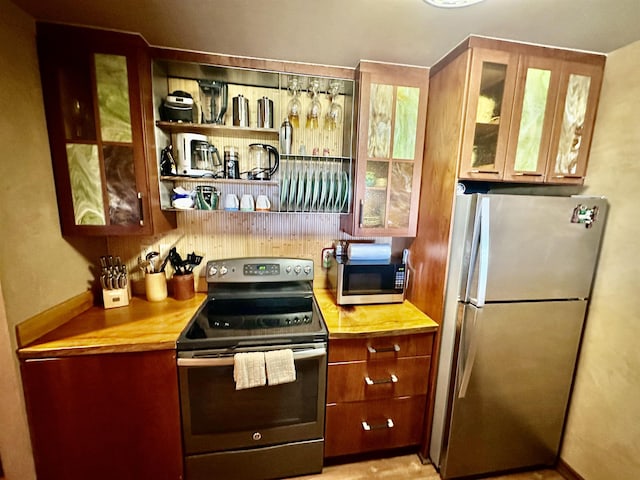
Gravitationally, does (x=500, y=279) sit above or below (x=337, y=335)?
above

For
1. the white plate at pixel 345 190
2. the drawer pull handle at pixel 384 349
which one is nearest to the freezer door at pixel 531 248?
the drawer pull handle at pixel 384 349

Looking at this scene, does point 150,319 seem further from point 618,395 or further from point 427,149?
point 618,395

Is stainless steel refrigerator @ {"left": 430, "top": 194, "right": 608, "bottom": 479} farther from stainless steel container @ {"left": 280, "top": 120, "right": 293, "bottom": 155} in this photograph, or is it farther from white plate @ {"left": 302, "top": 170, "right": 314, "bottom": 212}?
stainless steel container @ {"left": 280, "top": 120, "right": 293, "bottom": 155}

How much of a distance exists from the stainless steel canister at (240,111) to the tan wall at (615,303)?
76.1 inches

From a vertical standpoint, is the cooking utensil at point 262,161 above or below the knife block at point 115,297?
above

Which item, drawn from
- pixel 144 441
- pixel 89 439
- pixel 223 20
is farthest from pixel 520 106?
pixel 89 439

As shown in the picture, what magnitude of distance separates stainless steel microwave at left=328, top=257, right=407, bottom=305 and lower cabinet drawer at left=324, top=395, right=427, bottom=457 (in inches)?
22.6

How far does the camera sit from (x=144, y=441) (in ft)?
4.25

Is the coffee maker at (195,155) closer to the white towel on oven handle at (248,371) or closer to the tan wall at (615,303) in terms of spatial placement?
the white towel on oven handle at (248,371)

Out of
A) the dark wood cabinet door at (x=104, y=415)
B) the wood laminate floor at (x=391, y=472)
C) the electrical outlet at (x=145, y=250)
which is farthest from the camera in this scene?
the electrical outlet at (x=145, y=250)

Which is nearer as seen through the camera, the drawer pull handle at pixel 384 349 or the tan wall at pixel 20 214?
the tan wall at pixel 20 214

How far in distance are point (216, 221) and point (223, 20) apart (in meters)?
1.10

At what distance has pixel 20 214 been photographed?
1179 millimetres

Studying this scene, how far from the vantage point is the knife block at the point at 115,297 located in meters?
1.59
